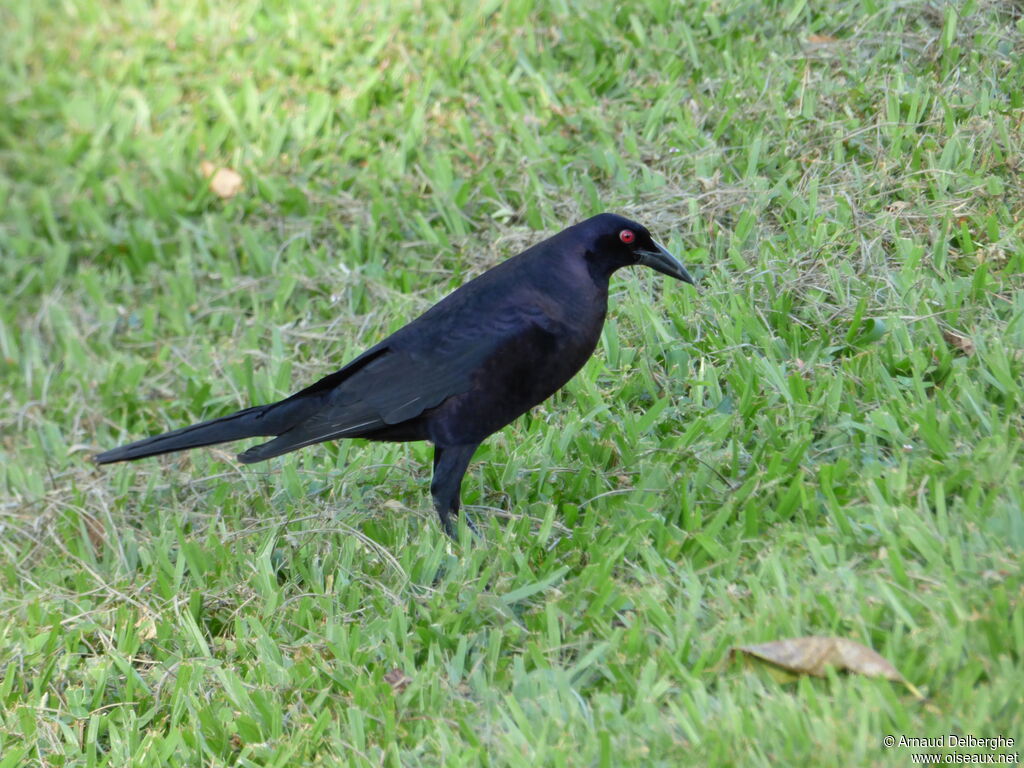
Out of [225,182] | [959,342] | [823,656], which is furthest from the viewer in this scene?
[225,182]

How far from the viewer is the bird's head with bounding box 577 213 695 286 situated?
4.08 m

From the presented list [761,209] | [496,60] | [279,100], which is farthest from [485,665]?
[279,100]

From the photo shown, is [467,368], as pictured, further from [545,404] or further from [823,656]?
[823,656]

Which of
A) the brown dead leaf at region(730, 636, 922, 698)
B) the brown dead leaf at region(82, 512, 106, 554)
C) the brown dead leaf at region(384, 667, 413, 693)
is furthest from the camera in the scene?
the brown dead leaf at region(82, 512, 106, 554)

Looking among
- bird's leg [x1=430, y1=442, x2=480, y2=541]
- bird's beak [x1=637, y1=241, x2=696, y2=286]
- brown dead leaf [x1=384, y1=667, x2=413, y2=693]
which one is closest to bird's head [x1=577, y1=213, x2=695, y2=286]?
bird's beak [x1=637, y1=241, x2=696, y2=286]

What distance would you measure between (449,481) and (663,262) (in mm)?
1052

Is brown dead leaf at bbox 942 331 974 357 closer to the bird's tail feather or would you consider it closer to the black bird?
the black bird

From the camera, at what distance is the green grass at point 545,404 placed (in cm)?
313

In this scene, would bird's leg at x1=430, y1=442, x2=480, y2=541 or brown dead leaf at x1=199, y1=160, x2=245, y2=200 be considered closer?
bird's leg at x1=430, y1=442, x2=480, y2=541

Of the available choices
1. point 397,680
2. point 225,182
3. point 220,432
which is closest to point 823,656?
point 397,680

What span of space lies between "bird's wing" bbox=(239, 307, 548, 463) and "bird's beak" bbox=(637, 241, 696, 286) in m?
0.51

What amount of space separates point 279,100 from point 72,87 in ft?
5.28

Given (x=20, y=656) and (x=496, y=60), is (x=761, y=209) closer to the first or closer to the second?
(x=496, y=60)

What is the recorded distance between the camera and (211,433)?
4.19m
